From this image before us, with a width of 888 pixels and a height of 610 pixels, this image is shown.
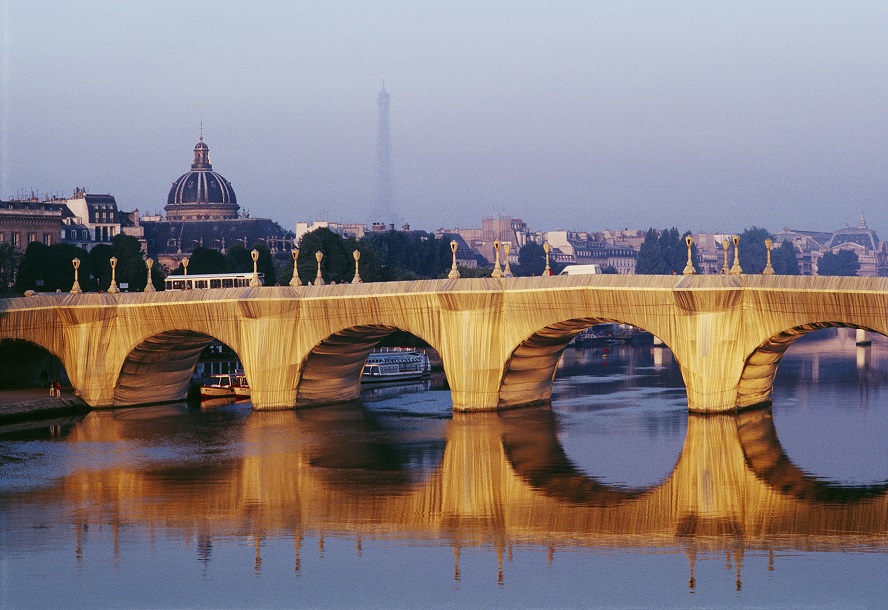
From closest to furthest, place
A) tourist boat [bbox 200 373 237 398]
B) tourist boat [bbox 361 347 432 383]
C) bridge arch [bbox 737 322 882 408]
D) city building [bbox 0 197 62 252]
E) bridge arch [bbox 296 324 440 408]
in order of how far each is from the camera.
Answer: bridge arch [bbox 737 322 882 408] → bridge arch [bbox 296 324 440 408] → tourist boat [bbox 200 373 237 398] → tourist boat [bbox 361 347 432 383] → city building [bbox 0 197 62 252]

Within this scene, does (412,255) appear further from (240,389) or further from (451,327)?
(451,327)

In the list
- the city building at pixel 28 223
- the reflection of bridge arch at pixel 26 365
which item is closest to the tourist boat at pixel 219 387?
the reflection of bridge arch at pixel 26 365

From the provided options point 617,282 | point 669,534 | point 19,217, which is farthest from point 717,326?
point 19,217

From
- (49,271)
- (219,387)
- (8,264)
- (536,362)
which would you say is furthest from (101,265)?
(536,362)

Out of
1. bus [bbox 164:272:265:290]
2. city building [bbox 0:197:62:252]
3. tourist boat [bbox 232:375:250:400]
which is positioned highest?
city building [bbox 0:197:62:252]

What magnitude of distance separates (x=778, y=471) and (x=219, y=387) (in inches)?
1518

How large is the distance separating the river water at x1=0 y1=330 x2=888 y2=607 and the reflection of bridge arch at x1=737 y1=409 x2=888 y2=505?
17cm

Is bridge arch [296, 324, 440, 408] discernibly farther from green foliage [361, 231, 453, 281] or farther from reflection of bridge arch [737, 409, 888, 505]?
green foliage [361, 231, 453, 281]

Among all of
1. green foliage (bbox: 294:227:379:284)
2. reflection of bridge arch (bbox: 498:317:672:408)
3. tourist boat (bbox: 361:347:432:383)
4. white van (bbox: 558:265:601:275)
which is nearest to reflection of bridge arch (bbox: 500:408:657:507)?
reflection of bridge arch (bbox: 498:317:672:408)

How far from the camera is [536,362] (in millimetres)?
71312

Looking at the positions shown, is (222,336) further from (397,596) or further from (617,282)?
(397,596)

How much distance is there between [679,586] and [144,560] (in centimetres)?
1428

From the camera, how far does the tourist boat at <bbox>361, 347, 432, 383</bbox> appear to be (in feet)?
312

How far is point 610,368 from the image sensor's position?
355 feet
